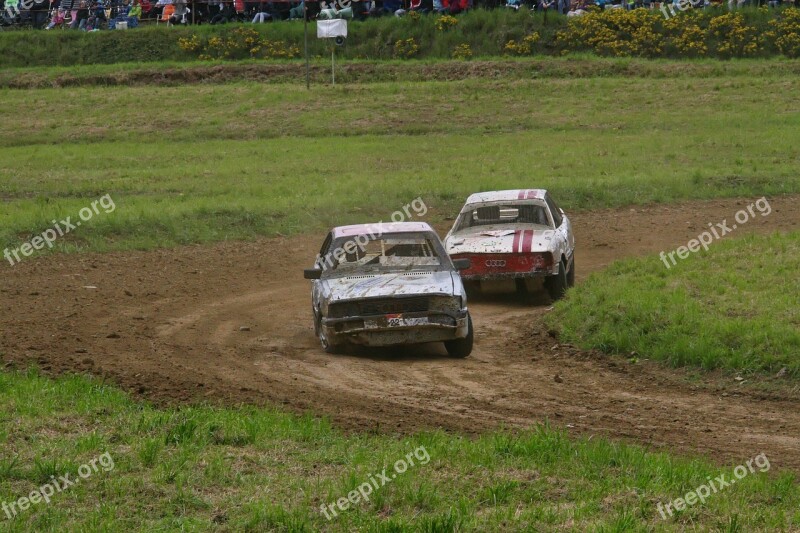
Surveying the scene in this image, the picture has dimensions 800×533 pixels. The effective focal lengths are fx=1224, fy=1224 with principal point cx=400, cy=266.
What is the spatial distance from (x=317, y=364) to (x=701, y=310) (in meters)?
4.16

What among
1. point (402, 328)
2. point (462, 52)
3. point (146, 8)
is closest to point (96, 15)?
point (146, 8)

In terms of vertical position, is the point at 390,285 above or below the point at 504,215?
above

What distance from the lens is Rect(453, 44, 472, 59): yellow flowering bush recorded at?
42.9 meters

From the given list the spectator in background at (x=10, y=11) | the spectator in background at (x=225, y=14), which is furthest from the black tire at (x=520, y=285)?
the spectator in background at (x=10, y=11)

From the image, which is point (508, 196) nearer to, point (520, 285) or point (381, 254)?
point (520, 285)

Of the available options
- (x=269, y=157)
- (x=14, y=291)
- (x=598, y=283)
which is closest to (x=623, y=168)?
(x=269, y=157)

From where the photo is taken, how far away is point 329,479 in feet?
27.4

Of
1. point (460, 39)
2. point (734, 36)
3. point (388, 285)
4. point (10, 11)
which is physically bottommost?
point (388, 285)

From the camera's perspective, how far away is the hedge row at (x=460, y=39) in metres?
42.0

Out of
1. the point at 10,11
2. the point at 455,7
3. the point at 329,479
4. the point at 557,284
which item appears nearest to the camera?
the point at 329,479

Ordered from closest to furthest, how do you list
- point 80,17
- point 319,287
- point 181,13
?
point 319,287 → point 181,13 → point 80,17

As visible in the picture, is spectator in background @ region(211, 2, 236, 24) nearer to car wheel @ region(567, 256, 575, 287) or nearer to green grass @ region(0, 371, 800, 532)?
car wheel @ region(567, 256, 575, 287)

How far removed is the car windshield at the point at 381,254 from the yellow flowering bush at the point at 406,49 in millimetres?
30091

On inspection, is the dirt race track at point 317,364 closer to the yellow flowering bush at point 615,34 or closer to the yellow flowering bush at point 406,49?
the yellow flowering bush at point 615,34
